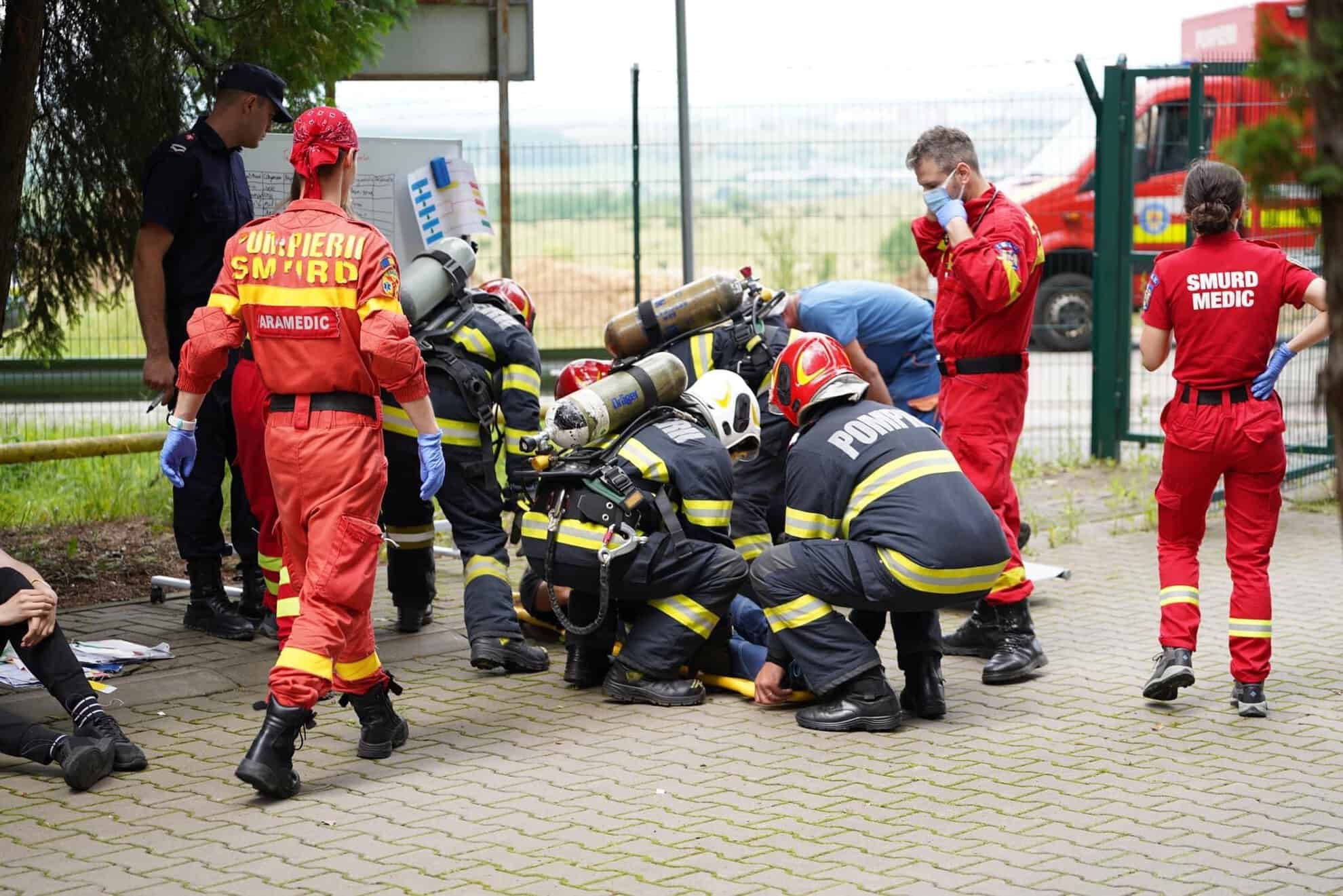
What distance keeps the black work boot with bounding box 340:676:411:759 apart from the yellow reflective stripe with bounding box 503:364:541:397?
4.82ft

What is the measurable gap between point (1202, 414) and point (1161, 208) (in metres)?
5.90

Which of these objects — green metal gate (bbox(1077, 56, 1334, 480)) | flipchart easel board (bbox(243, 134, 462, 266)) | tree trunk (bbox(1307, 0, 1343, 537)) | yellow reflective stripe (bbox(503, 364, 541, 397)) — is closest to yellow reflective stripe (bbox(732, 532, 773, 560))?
yellow reflective stripe (bbox(503, 364, 541, 397))

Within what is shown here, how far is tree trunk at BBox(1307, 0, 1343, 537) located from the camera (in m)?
2.60

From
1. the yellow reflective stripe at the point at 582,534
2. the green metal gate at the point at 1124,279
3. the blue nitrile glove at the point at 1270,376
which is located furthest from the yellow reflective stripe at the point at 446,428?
the green metal gate at the point at 1124,279

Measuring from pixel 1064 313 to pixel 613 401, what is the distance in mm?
9161

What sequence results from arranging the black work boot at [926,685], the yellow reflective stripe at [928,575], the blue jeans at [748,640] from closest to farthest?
the yellow reflective stripe at [928,575] → the black work boot at [926,685] → the blue jeans at [748,640]

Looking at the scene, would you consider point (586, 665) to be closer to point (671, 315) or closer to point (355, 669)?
point (355, 669)

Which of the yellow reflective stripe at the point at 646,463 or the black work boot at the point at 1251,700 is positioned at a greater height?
the yellow reflective stripe at the point at 646,463

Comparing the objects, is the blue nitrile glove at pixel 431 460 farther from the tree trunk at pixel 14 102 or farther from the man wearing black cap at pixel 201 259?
the tree trunk at pixel 14 102

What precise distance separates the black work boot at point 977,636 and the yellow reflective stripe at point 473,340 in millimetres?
2201

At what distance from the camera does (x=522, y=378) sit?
6.30 meters

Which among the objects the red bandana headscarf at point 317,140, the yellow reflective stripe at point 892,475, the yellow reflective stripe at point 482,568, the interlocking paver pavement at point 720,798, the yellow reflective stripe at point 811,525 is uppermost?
the red bandana headscarf at point 317,140

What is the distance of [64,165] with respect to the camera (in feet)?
25.2

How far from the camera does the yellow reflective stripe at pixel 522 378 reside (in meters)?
6.30
